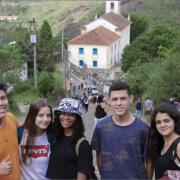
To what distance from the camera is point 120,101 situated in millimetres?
4438

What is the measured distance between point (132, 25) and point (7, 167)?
57.0 meters

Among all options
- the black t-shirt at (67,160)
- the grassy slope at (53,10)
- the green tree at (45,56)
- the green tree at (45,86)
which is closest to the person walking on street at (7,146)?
the black t-shirt at (67,160)

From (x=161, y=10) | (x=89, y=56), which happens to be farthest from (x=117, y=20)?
(x=161, y=10)

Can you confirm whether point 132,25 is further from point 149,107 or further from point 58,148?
point 58,148

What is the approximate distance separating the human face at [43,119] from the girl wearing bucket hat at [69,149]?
7 cm

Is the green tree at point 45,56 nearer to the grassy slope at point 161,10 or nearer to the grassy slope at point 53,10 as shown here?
the grassy slope at point 161,10

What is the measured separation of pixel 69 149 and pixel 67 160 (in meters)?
0.10

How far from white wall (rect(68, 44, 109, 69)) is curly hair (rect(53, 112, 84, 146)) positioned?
46.1m

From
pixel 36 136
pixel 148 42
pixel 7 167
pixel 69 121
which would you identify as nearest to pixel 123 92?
pixel 69 121

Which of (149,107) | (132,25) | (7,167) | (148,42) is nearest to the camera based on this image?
(7,167)

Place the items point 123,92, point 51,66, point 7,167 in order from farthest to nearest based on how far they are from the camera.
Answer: point 51,66
point 123,92
point 7,167

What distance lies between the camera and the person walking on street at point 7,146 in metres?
4.15

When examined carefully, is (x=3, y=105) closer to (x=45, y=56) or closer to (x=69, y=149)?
(x=69, y=149)

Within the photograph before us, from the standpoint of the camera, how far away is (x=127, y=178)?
14.4 feet
